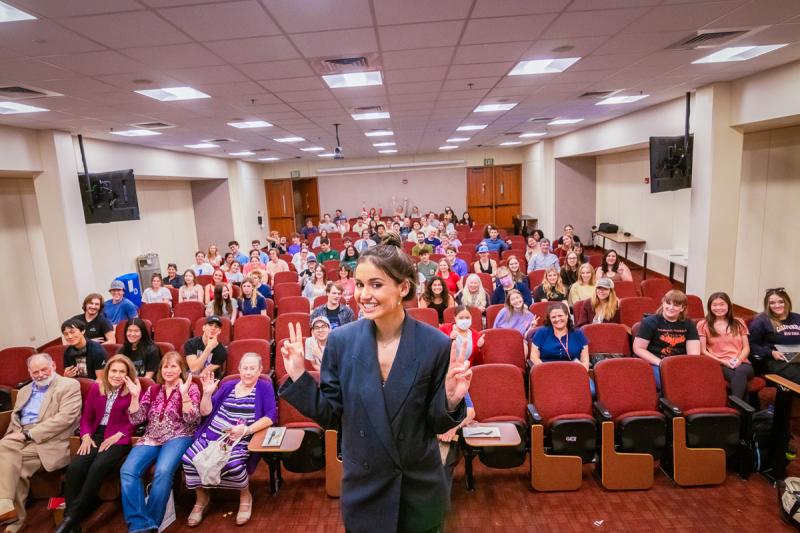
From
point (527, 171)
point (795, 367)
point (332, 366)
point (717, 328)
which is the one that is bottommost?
point (795, 367)

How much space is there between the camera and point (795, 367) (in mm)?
4312

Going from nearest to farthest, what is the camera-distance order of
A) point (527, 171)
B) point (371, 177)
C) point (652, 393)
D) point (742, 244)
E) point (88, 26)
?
point (88, 26)
point (652, 393)
point (742, 244)
point (527, 171)
point (371, 177)

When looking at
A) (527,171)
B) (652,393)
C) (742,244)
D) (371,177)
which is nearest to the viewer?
(652,393)

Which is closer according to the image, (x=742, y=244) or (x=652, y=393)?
(x=652, y=393)

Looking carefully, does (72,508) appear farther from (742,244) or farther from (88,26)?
(742,244)

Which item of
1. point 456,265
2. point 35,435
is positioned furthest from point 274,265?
point 35,435

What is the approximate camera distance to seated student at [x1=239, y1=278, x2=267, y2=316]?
6.48 meters

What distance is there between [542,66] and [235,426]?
16.2 ft

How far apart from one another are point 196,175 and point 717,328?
40.2ft

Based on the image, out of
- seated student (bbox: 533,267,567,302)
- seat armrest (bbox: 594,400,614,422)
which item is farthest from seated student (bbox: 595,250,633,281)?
seat armrest (bbox: 594,400,614,422)

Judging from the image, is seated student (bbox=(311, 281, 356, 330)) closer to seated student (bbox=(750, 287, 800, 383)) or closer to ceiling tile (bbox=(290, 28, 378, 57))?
ceiling tile (bbox=(290, 28, 378, 57))

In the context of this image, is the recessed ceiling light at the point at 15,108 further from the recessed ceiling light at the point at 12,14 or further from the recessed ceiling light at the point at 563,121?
the recessed ceiling light at the point at 563,121

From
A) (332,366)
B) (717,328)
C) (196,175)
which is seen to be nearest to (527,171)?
(196,175)

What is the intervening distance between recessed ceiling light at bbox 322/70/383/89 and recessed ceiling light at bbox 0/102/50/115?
3676 mm
